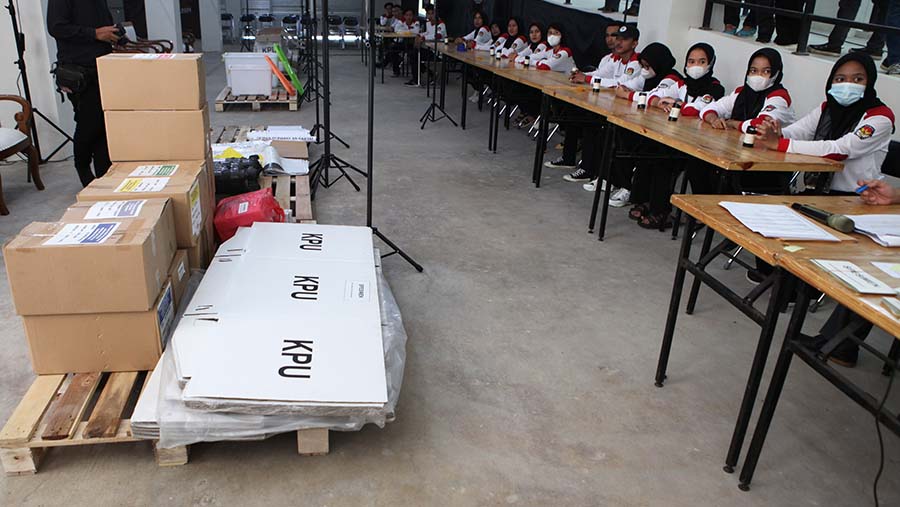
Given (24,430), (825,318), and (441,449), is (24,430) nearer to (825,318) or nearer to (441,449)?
(441,449)

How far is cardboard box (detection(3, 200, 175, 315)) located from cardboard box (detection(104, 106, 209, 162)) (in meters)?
0.85

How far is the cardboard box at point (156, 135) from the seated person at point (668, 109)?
2.93 m

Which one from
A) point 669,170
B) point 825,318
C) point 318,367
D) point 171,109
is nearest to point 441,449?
point 318,367

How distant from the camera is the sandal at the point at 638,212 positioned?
15.1 feet

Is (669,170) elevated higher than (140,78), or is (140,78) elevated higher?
(140,78)

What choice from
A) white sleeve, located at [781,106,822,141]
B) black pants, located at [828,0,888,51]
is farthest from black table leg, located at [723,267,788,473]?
black pants, located at [828,0,888,51]

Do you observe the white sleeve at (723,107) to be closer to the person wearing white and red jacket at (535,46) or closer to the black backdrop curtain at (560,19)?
the person wearing white and red jacket at (535,46)

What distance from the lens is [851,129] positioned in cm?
329

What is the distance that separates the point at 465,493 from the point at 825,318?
235cm

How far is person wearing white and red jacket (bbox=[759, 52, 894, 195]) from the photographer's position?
313 cm

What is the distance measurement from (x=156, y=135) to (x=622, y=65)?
4.19 metres

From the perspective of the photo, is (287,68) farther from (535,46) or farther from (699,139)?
(699,139)

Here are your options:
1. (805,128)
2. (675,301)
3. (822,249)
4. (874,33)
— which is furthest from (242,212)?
(874,33)

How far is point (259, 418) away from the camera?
6.70 ft
